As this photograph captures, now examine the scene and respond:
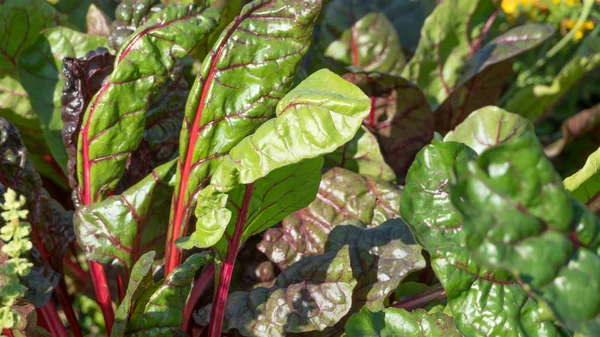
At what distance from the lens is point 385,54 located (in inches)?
76.3

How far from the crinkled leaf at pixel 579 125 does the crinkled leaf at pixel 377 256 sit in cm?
83

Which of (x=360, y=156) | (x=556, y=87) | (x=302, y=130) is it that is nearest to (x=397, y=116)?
(x=360, y=156)

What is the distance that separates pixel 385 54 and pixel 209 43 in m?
0.57

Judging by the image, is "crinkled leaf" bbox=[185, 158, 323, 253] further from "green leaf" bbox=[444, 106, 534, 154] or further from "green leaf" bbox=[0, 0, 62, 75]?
"green leaf" bbox=[0, 0, 62, 75]

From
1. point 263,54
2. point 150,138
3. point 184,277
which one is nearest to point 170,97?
point 150,138

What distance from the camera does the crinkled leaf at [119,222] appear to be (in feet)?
4.17

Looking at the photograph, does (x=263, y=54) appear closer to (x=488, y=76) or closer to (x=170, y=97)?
(x=170, y=97)

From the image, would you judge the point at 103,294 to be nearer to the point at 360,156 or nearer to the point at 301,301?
the point at 301,301

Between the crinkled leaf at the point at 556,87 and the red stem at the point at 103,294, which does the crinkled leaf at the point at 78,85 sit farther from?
the crinkled leaf at the point at 556,87

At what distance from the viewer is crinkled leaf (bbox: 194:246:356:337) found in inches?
47.0

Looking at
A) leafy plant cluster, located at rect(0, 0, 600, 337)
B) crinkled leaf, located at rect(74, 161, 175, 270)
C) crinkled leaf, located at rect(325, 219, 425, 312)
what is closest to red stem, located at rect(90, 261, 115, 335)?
leafy plant cluster, located at rect(0, 0, 600, 337)

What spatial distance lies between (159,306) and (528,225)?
66 centimetres

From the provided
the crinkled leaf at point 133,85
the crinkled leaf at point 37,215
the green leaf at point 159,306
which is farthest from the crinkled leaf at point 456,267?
the crinkled leaf at point 37,215

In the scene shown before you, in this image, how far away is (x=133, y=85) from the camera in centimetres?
124
